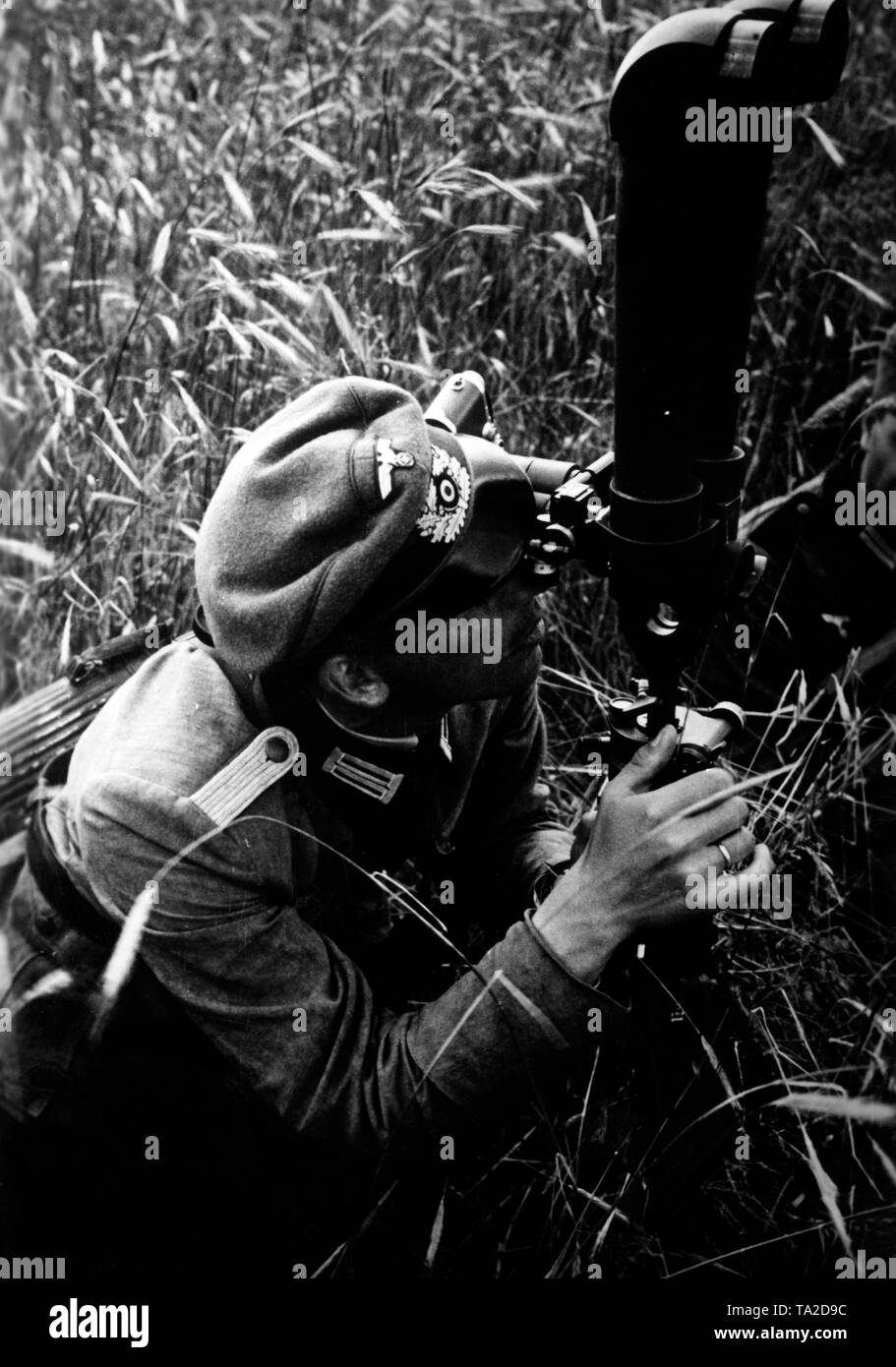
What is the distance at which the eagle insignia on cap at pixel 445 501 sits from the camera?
140cm

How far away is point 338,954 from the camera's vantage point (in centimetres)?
160

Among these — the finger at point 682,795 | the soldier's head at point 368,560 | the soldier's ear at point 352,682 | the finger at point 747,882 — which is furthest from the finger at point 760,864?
the soldier's ear at point 352,682

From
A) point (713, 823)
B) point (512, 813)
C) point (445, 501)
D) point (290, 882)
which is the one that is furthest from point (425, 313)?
point (713, 823)

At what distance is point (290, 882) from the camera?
1.59 meters

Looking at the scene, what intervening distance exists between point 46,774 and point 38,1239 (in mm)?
632

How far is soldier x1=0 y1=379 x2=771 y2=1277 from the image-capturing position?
4.57ft

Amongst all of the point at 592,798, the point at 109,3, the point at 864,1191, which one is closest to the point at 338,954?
the point at 592,798

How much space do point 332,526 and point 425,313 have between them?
4.90 feet

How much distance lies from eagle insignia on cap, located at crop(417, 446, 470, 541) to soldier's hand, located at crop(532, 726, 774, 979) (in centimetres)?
35

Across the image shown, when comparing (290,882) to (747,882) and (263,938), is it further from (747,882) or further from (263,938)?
(747,882)

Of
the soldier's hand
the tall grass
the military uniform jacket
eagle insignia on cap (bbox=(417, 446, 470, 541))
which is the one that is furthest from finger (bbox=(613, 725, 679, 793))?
the tall grass

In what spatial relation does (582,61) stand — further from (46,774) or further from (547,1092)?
(547,1092)

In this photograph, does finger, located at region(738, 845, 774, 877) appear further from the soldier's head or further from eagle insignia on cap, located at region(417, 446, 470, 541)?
eagle insignia on cap, located at region(417, 446, 470, 541)

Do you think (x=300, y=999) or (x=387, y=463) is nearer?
(x=387, y=463)
